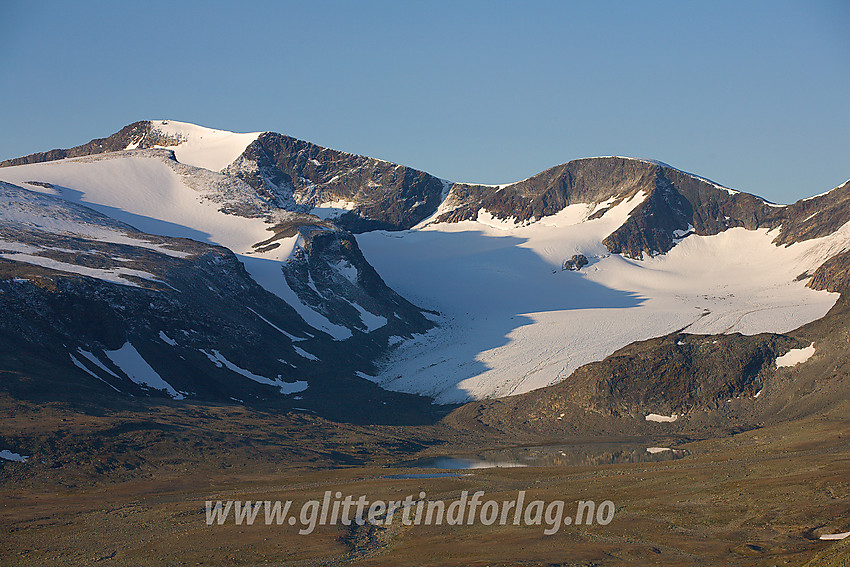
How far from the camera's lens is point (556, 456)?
79.7 m

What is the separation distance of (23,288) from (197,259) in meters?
42.5

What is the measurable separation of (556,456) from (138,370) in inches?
1835

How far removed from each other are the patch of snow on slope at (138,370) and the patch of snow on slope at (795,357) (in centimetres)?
6681

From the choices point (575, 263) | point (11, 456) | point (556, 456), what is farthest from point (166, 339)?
point (575, 263)

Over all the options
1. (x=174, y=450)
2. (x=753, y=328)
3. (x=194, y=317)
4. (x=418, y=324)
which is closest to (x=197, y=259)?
(x=194, y=317)

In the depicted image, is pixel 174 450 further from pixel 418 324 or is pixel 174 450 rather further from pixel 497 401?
pixel 418 324

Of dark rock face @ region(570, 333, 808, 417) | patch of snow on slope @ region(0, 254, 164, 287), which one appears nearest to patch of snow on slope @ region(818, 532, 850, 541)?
dark rock face @ region(570, 333, 808, 417)

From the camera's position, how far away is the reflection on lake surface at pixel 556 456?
244 ft

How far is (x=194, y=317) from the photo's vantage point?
109 meters

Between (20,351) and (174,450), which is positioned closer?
(174,450)

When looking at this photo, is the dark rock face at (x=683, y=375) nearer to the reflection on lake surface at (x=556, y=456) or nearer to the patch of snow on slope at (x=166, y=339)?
the reflection on lake surface at (x=556, y=456)

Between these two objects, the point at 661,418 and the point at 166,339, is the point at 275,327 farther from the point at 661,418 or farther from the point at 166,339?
the point at 661,418

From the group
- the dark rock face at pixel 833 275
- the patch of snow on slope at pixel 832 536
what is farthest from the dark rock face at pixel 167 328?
the dark rock face at pixel 833 275

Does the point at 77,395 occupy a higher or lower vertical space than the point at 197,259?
lower
